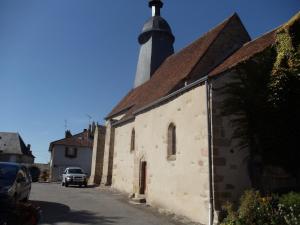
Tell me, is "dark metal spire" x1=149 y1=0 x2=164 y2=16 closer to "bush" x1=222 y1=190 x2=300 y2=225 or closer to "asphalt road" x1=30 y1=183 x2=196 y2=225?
"asphalt road" x1=30 y1=183 x2=196 y2=225

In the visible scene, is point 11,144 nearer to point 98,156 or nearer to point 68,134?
point 68,134

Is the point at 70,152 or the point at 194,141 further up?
the point at 70,152

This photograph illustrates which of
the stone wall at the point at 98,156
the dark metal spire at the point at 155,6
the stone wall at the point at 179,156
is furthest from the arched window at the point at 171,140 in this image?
the dark metal spire at the point at 155,6

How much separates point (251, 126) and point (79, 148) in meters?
32.7

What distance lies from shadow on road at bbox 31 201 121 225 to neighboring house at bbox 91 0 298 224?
9.65 feet

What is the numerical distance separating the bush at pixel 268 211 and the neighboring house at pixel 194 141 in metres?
1.62

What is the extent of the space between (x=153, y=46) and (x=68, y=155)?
1989 cm

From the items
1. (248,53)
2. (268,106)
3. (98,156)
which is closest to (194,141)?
(268,106)

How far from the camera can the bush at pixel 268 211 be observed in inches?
289

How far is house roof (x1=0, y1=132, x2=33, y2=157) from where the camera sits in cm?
4530

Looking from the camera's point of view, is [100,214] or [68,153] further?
[68,153]

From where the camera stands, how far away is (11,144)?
4641cm

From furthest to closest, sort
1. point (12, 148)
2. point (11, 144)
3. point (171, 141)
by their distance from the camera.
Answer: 1. point (11, 144)
2. point (12, 148)
3. point (171, 141)

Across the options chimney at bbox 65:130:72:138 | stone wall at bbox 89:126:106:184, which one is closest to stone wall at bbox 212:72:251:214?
stone wall at bbox 89:126:106:184
